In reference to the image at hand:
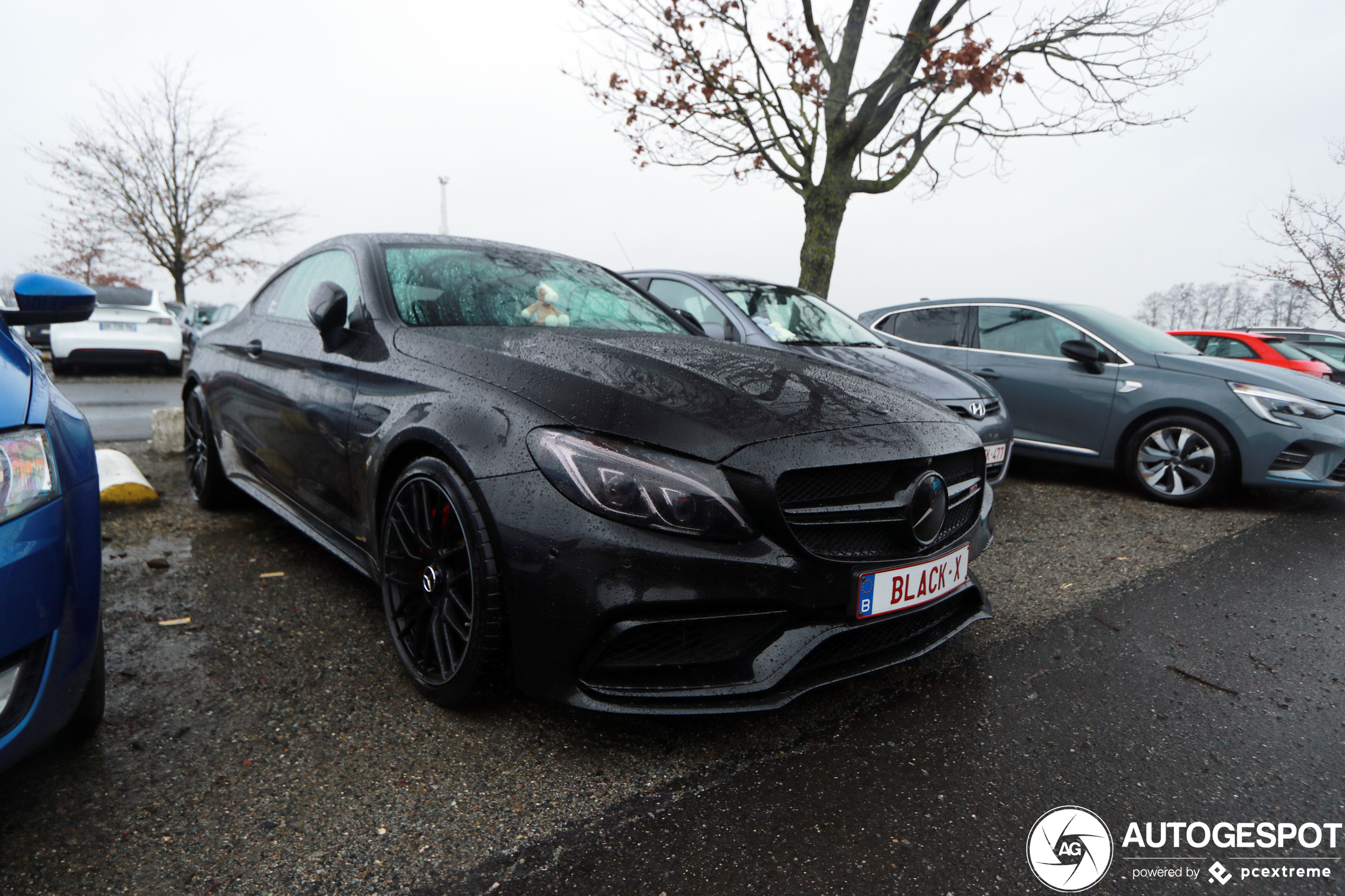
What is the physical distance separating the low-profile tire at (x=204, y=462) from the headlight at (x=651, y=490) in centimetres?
291

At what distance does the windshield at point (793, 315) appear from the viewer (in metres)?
5.25

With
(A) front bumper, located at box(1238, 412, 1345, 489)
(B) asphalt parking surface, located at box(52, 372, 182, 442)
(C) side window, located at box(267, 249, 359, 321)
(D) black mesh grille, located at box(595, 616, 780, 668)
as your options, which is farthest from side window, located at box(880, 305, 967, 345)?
(B) asphalt parking surface, located at box(52, 372, 182, 442)

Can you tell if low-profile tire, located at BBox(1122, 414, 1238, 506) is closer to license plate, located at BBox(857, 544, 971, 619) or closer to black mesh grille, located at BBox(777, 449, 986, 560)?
license plate, located at BBox(857, 544, 971, 619)

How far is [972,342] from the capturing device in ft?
20.7

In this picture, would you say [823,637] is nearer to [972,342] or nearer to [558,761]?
[558,761]

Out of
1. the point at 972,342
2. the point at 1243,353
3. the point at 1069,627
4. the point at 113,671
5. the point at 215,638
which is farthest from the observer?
the point at 1243,353

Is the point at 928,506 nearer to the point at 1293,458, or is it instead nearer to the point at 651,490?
the point at 651,490

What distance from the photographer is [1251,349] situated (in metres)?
9.31

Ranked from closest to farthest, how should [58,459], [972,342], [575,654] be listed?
[58,459], [575,654], [972,342]

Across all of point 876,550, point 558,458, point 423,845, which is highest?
point 558,458

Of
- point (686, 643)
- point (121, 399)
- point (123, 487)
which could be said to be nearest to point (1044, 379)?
point (686, 643)

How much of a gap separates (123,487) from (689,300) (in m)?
3.67

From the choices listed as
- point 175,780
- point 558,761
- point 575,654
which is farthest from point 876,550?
point 175,780

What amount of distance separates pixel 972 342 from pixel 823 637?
5016 millimetres
